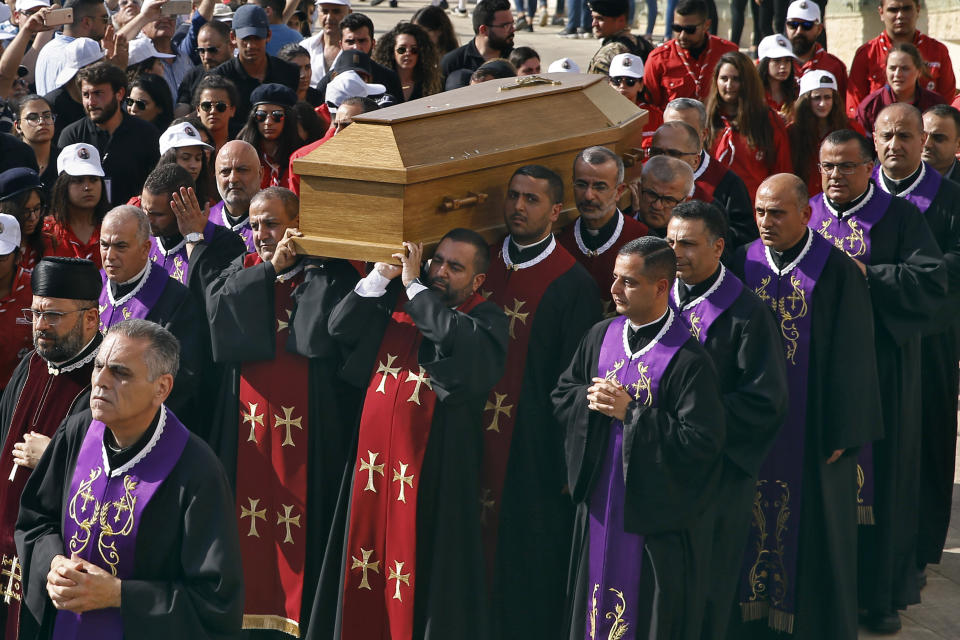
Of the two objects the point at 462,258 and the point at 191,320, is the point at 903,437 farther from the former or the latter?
the point at 191,320

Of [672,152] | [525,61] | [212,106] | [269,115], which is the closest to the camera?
[672,152]

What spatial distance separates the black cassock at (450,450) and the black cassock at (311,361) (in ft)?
0.87

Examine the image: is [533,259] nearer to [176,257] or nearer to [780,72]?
[176,257]

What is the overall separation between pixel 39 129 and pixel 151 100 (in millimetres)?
904

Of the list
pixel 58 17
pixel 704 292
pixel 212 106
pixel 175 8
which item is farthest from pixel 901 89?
pixel 58 17

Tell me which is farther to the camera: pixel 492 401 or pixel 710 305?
pixel 492 401

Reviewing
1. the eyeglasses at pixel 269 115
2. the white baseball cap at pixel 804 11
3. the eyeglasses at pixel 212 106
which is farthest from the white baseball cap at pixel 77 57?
the white baseball cap at pixel 804 11

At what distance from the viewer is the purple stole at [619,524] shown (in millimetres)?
4730

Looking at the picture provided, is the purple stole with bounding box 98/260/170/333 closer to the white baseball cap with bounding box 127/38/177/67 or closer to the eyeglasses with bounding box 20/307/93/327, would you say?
the eyeglasses with bounding box 20/307/93/327

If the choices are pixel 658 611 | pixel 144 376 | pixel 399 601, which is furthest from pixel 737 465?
pixel 144 376

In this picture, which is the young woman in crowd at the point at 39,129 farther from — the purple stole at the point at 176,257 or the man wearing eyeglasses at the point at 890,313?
the man wearing eyeglasses at the point at 890,313

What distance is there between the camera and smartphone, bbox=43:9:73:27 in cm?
873

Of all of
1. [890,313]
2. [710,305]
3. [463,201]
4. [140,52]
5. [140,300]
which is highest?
[463,201]

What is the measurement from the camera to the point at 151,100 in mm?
8320
